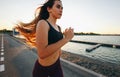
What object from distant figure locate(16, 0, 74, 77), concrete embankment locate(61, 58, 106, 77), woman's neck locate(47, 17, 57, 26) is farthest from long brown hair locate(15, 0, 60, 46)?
concrete embankment locate(61, 58, 106, 77)

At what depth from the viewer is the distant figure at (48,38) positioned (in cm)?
217

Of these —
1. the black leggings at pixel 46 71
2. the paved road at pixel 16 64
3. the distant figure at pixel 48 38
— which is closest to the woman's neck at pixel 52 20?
the distant figure at pixel 48 38

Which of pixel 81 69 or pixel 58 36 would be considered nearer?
pixel 58 36

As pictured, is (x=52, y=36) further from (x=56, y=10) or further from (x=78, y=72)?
(x=78, y=72)

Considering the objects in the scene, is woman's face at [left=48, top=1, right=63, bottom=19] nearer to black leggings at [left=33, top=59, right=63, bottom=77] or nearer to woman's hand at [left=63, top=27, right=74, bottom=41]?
woman's hand at [left=63, top=27, right=74, bottom=41]

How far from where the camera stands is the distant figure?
7.13ft

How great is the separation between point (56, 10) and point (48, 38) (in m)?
0.48

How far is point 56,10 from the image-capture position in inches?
99.3

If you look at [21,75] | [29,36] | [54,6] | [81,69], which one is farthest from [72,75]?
[54,6]

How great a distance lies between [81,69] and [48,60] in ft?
15.5

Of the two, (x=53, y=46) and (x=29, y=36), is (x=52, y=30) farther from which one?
(x=29, y=36)

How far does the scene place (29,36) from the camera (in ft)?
9.59

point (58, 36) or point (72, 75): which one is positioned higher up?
point (58, 36)

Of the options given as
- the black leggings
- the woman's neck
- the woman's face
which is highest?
the woman's face
